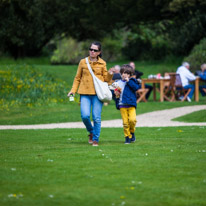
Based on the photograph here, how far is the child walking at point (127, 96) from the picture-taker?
10234mm

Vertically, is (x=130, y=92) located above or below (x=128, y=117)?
above

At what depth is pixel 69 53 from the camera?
43375 millimetres

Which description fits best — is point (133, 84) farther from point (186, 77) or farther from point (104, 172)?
point (186, 77)

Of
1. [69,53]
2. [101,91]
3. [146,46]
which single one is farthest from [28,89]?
[146,46]

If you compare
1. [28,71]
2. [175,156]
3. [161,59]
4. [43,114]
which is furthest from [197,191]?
[161,59]

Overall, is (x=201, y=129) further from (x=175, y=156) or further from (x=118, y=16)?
(x=118, y=16)

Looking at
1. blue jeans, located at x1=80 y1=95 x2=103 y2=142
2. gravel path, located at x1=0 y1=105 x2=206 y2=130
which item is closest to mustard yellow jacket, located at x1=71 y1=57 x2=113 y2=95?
blue jeans, located at x1=80 y1=95 x2=103 y2=142

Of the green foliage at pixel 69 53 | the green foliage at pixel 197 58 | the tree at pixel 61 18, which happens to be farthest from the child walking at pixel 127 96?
the green foliage at pixel 69 53

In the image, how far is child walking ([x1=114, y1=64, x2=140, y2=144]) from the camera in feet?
33.6

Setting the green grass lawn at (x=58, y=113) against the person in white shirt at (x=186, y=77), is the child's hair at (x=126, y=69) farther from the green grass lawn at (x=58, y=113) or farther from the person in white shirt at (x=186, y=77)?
the person in white shirt at (x=186, y=77)

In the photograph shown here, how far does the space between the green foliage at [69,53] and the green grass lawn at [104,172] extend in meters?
31.6

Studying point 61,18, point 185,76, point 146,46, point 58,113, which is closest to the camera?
point 58,113

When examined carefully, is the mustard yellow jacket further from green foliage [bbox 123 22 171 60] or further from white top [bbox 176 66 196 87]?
green foliage [bbox 123 22 171 60]

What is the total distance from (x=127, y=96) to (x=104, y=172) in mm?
3368
